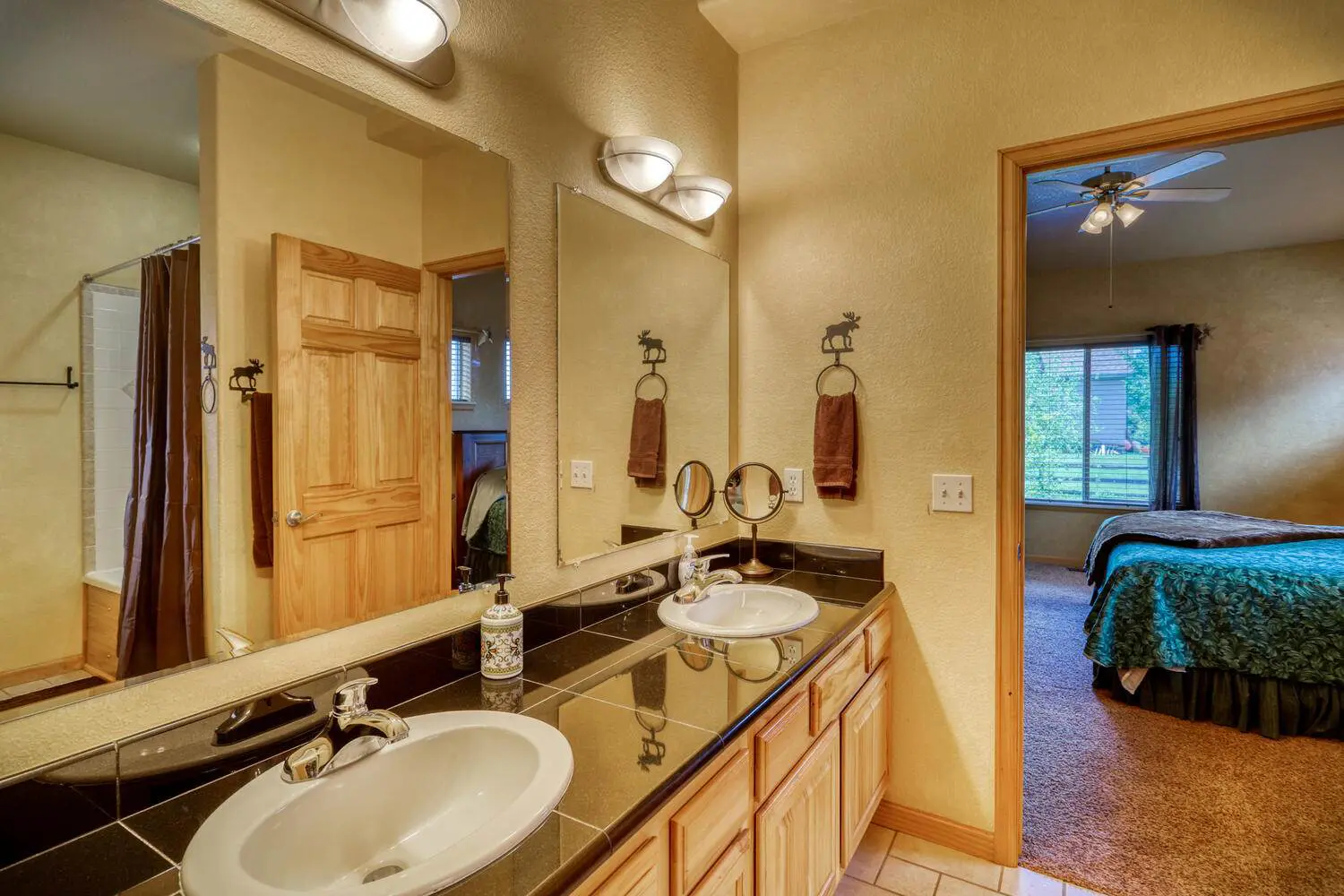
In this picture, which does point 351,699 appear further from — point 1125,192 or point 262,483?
point 1125,192

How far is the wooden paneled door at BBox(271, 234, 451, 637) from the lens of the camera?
1035mm

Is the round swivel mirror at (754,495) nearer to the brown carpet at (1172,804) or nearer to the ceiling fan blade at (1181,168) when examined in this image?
the brown carpet at (1172,804)

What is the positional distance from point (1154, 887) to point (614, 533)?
1852mm

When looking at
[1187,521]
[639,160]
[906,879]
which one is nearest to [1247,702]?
[1187,521]

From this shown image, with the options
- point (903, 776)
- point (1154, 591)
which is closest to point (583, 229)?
point (903, 776)

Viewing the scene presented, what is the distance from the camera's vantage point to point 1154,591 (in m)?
2.96

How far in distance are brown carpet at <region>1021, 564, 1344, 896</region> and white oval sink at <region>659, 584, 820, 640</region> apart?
1105 mm

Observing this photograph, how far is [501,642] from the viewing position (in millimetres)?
1263

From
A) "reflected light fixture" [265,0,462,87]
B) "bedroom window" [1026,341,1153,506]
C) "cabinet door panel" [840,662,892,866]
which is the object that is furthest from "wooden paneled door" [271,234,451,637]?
"bedroom window" [1026,341,1153,506]

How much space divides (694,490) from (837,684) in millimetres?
759

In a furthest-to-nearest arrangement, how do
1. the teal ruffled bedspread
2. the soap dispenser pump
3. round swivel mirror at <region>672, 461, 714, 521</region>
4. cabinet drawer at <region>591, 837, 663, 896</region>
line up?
1. the teal ruffled bedspread
2. round swivel mirror at <region>672, 461, 714, 521</region>
3. the soap dispenser pump
4. cabinet drawer at <region>591, 837, 663, 896</region>

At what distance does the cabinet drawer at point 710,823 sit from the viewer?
1.01m

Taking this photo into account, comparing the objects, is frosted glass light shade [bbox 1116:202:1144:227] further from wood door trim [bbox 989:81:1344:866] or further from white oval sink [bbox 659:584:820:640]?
white oval sink [bbox 659:584:820:640]

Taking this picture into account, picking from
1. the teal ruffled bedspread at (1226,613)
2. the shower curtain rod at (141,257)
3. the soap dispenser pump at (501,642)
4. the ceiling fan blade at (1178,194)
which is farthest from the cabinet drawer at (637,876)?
the ceiling fan blade at (1178,194)
